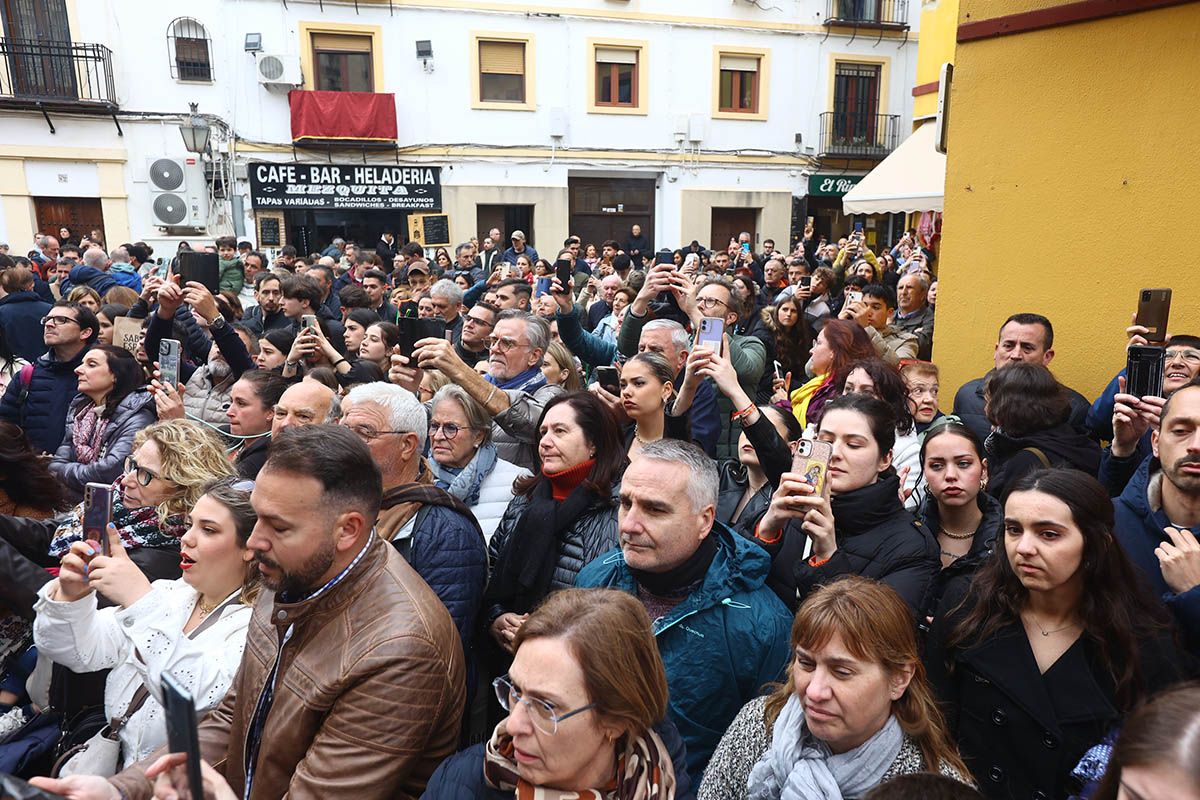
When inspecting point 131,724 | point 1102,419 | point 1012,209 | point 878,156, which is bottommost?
point 131,724

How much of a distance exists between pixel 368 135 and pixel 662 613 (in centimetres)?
1867

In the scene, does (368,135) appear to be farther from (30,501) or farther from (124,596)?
(124,596)

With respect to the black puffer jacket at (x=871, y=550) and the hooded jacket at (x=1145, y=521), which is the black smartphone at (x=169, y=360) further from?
the hooded jacket at (x=1145, y=521)

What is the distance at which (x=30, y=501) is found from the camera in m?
3.66

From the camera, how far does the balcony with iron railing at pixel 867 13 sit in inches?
851

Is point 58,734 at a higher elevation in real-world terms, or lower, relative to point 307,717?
lower

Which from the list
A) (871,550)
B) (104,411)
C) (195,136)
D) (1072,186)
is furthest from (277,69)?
(871,550)

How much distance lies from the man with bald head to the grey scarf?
2.53 meters

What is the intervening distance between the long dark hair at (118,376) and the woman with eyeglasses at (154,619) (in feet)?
8.15

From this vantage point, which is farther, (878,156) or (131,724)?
(878,156)

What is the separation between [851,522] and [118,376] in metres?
4.31

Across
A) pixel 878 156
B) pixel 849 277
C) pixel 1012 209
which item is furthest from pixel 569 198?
pixel 1012 209

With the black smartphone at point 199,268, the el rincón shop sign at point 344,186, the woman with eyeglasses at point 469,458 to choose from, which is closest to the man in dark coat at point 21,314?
the black smartphone at point 199,268

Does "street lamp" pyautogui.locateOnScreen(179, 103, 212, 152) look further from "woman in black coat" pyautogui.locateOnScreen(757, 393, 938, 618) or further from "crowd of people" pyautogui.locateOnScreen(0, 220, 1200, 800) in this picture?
"woman in black coat" pyautogui.locateOnScreen(757, 393, 938, 618)
